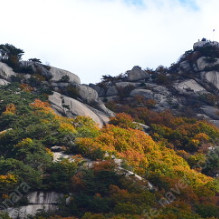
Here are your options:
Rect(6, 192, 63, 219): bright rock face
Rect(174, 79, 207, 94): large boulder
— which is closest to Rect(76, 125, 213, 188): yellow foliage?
Rect(6, 192, 63, 219): bright rock face

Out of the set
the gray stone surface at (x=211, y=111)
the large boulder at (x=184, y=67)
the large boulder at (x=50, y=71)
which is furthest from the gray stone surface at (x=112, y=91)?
the large boulder at (x=184, y=67)

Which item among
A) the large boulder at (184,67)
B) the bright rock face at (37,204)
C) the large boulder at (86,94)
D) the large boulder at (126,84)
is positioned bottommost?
the bright rock face at (37,204)

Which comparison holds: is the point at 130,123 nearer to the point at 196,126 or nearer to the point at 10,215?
the point at 196,126

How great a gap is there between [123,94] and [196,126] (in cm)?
1493

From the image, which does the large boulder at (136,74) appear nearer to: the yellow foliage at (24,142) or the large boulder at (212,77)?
the large boulder at (212,77)

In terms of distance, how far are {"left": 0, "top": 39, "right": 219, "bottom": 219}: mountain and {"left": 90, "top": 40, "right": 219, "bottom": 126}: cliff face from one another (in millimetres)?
145

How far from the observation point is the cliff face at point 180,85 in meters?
52.8

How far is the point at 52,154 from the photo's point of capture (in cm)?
2994

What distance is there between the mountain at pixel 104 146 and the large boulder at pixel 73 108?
A: 0.35 ft

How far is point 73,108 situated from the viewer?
41312 mm

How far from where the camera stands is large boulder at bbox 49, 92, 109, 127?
40584mm

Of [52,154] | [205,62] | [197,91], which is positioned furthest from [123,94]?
[52,154]

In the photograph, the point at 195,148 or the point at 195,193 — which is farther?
the point at 195,148

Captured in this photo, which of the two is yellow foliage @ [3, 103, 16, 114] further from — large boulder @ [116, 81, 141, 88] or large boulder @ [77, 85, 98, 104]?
large boulder @ [116, 81, 141, 88]
